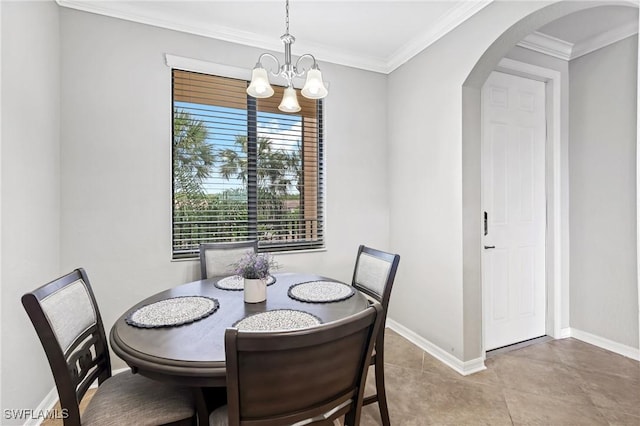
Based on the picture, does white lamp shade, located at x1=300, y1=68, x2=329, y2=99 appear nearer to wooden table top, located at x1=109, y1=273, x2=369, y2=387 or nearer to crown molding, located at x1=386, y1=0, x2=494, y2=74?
wooden table top, located at x1=109, y1=273, x2=369, y2=387

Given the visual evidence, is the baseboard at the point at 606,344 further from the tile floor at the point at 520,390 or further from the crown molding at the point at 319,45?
the crown molding at the point at 319,45

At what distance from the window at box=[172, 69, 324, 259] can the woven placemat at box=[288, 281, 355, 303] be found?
1.03m

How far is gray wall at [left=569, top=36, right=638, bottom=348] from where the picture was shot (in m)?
2.49

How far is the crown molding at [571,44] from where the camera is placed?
8.26 ft

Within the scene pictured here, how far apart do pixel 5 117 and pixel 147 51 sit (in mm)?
1139

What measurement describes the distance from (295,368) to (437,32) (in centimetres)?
274

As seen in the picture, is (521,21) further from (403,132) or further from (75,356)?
(75,356)

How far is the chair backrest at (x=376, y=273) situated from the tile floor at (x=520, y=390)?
0.73 metres

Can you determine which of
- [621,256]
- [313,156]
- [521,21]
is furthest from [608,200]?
[313,156]

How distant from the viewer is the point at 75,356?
120 cm

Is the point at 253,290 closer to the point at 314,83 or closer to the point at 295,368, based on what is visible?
the point at 295,368

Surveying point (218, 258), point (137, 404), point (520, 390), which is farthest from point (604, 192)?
point (137, 404)

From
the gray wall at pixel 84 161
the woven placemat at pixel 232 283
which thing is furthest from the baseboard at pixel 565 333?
the woven placemat at pixel 232 283

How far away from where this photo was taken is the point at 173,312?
4.65 feet
